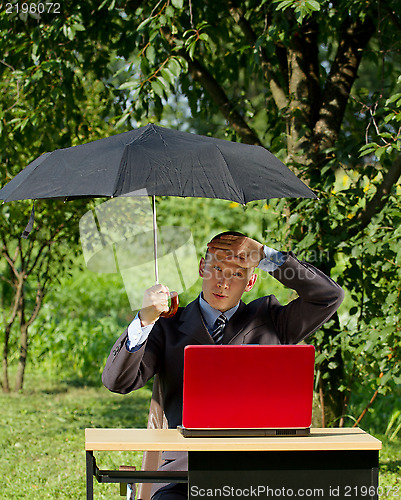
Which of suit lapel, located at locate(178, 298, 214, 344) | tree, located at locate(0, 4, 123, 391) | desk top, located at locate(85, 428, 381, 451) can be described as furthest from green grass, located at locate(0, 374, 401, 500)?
desk top, located at locate(85, 428, 381, 451)

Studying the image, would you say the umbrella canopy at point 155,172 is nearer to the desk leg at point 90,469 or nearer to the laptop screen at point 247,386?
the laptop screen at point 247,386

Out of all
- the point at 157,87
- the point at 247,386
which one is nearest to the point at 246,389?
the point at 247,386

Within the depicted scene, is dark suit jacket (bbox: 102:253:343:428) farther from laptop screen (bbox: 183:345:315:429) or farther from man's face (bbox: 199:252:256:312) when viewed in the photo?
laptop screen (bbox: 183:345:315:429)

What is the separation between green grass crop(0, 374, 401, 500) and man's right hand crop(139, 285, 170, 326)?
7.64 ft

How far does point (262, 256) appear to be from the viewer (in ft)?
8.97

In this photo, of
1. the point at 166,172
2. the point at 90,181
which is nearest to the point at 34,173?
the point at 90,181

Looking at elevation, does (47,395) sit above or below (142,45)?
below

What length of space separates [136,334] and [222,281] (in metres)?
0.49

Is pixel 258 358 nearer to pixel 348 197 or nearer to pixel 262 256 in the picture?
pixel 262 256

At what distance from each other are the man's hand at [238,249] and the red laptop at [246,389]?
0.49 m

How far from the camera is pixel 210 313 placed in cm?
305

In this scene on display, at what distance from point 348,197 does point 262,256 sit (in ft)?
6.15

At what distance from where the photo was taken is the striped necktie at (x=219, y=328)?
3.04 meters

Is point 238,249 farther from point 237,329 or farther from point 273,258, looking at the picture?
point 237,329
